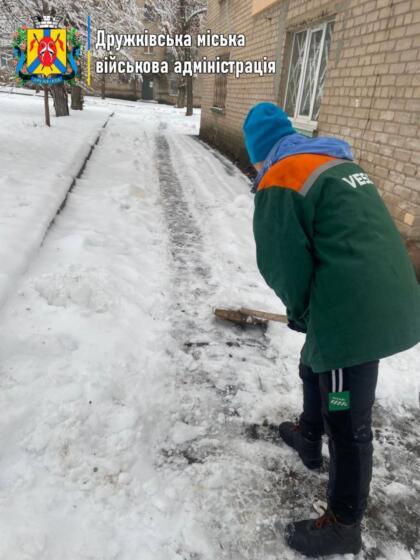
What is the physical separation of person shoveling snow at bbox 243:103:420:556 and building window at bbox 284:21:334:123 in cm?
551

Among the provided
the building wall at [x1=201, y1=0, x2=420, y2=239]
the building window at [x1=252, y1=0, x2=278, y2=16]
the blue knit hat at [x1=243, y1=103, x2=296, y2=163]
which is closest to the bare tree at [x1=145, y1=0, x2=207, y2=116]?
the building window at [x1=252, y1=0, x2=278, y2=16]

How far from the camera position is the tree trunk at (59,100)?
49.1 feet

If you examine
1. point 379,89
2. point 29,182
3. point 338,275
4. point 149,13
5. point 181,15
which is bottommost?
point 29,182

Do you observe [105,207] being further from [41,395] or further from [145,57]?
[145,57]

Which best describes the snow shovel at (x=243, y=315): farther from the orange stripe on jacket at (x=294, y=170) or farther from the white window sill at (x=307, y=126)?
the white window sill at (x=307, y=126)

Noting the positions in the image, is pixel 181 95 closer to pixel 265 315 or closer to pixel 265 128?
pixel 265 315

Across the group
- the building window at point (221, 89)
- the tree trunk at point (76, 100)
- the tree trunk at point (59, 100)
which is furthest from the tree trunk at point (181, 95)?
the building window at point (221, 89)

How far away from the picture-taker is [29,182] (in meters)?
5.59

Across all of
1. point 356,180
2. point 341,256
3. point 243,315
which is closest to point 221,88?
point 243,315

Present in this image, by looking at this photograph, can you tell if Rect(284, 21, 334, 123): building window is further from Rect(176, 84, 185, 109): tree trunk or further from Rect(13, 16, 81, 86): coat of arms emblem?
Rect(176, 84, 185, 109): tree trunk

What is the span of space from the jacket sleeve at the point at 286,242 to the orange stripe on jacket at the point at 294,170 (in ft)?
0.08

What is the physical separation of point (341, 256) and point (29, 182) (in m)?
5.26

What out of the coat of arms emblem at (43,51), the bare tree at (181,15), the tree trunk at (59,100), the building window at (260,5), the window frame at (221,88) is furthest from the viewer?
the bare tree at (181,15)

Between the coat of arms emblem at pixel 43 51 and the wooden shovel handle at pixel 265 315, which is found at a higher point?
the coat of arms emblem at pixel 43 51
